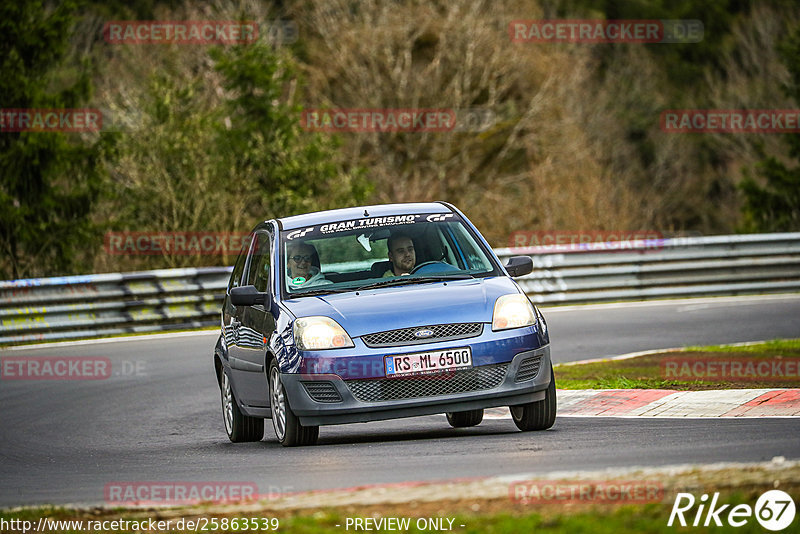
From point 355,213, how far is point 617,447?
3.42 metres

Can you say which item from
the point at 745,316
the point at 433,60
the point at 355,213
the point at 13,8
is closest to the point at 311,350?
the point at 355,213

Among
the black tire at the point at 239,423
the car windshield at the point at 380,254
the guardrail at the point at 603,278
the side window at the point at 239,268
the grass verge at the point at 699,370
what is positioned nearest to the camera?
the car windshield at the point at 380,254

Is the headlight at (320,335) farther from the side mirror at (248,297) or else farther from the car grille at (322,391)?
the side mirror at (248,297)

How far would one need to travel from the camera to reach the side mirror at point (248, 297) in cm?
1005

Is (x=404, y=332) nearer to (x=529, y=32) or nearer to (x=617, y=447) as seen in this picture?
(x=617, y=447)

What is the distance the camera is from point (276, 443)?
10336 mm

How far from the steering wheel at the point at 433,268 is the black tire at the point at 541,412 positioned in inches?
46.2

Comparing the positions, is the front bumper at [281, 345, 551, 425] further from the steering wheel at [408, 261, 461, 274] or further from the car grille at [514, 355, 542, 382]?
the steering wheel at [408, 261, 461, 274]

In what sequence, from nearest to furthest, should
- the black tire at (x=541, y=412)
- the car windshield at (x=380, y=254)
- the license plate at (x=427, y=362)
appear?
1. the license plate at (x=427, y=362)
2. the black tire at (x=541, y=412)
3. the car windshield at (x=380, y=254)

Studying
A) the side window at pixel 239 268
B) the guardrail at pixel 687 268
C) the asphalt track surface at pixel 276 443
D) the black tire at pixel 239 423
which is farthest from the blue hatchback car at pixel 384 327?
the guardrail at pixel 687 268

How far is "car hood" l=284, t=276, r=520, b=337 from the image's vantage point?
29.5 ft

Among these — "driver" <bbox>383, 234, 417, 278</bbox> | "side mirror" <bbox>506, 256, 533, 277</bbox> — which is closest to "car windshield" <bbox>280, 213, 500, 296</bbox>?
"driver" <bbox>383, 234, 417, 278</bbox>

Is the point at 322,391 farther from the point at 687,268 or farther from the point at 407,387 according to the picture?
the point at 687,268

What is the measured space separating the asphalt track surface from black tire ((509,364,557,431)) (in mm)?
81
